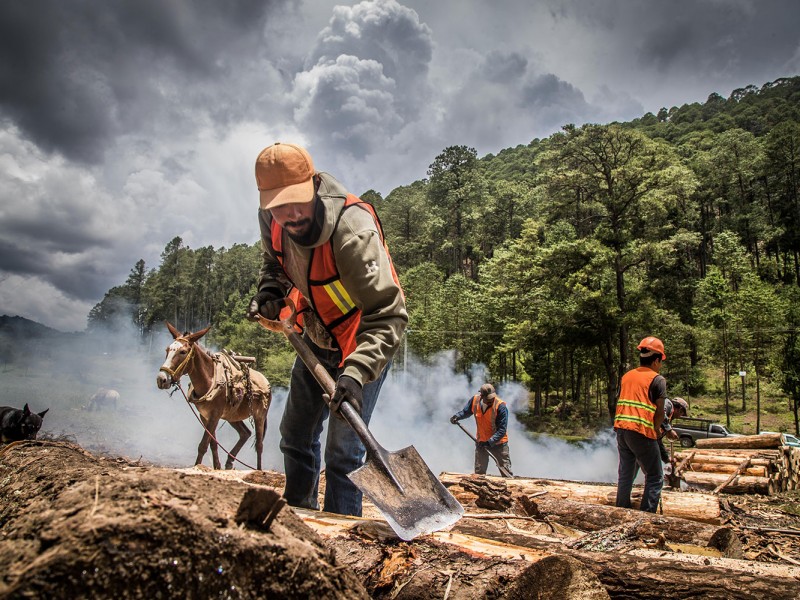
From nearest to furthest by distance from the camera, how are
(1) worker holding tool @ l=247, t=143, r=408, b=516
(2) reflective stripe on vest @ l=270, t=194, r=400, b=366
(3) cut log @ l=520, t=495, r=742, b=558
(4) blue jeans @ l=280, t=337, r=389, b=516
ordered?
(1) worker holding tool @ l=247, t=143, r=408, b=516, (2) reflective stripe on vest @ l=270, t=194, r=400, b=366, (4) blue jeans @ l=280, t=337, r=389, b=516, (3) cut log @ l=520, t=495, r=742, b=558

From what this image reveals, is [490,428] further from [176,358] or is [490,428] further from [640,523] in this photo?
[176,358]

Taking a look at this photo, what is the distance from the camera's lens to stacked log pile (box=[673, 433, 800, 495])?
7.97 m

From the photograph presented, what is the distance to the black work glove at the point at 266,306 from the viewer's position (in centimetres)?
328

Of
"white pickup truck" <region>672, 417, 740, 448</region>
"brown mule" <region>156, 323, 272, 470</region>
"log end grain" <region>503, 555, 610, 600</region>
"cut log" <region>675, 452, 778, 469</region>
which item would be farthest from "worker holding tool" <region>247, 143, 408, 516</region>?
"white pickup truck" <region>672, 417, 740, 448</region>

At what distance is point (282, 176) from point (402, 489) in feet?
5.76

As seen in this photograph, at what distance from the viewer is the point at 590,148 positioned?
2302cm

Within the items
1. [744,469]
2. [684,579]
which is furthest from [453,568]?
[744,469]

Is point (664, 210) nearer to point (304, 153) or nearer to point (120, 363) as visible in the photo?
point (304, 153)

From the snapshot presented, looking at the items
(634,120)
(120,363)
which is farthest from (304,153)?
(634,120)

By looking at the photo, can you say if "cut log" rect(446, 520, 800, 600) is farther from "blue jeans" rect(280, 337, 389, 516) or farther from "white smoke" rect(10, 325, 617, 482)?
"white smoke" rect(10, 325, 617, 482)

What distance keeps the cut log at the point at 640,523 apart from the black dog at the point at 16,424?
4.52 metres

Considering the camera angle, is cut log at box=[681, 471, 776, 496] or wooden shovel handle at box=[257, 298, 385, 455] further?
cut log at box=[681, 471, 776, 496]

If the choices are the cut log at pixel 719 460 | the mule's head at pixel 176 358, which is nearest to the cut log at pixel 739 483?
the cut log at pixel 719 460

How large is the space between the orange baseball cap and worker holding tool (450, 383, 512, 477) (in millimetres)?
6943
